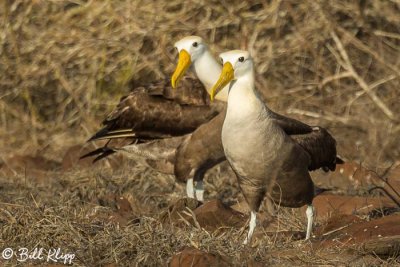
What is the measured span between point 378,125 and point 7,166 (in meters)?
2.99

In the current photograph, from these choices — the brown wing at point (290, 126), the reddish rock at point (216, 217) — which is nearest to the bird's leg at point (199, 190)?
the reddish rock at point (216, 217)

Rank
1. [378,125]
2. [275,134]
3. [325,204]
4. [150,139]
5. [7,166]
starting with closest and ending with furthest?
[275,134] < [325,204] < [150,139] < [7,166] < [378,125]

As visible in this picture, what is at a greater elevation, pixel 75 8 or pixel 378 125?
pixel 75 8

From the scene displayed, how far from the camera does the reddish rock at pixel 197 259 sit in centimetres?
389

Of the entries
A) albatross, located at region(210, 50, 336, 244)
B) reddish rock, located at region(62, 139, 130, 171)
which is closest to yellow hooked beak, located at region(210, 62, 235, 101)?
albatross, located at region(210, 50, 336, 244)

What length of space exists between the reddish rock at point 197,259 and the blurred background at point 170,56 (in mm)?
4358

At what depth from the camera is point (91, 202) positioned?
235 inches

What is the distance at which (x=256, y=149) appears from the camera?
488cm

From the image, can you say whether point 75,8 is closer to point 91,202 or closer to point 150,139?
point 150,139

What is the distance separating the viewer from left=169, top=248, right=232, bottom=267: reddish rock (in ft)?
12.8

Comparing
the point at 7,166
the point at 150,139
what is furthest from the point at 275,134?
the point at 7,166

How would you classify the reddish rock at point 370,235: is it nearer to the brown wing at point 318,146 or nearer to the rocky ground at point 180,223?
the rocky ground at point 180,223

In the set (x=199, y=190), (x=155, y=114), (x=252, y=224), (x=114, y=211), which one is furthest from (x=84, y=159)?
(x=252, y=224)

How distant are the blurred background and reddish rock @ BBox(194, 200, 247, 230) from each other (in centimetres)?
297
